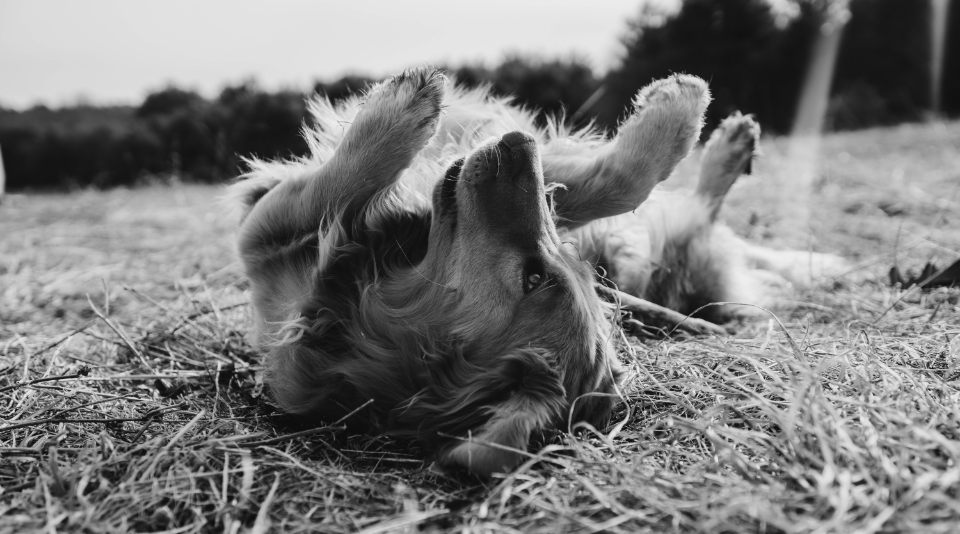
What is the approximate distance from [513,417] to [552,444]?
13 centimetres

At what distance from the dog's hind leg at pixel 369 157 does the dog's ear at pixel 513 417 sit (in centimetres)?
80

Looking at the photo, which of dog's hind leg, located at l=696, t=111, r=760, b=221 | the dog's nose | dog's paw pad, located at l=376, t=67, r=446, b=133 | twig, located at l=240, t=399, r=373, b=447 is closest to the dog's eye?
the dog's nose

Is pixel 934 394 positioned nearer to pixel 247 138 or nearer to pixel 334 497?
pixel 334 497

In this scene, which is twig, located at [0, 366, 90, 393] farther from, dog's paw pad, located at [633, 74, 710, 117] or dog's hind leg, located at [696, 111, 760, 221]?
dog's hind leg, located at [696, 111, 760, 221]

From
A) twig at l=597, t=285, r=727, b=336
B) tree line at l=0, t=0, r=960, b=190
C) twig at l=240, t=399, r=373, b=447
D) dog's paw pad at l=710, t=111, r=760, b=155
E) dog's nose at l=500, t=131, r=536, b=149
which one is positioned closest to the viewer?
twig at l=240, t=399, r=373, b=447

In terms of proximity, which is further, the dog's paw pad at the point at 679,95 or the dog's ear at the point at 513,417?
the dog's paw pad at the point at 679,95

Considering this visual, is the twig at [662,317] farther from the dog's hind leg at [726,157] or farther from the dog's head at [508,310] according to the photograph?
the dog's hind leg at [726,157]

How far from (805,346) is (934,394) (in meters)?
0.43

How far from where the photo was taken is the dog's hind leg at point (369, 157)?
7.09 feet

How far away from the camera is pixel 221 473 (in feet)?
4.91

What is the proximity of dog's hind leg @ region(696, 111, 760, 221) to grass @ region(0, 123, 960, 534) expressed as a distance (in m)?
0.64

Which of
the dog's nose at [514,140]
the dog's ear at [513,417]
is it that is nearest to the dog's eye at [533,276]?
the dog's ear at [513,417]

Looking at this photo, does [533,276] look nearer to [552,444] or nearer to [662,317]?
[552,444]

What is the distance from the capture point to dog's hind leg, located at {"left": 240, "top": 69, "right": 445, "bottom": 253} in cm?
216
